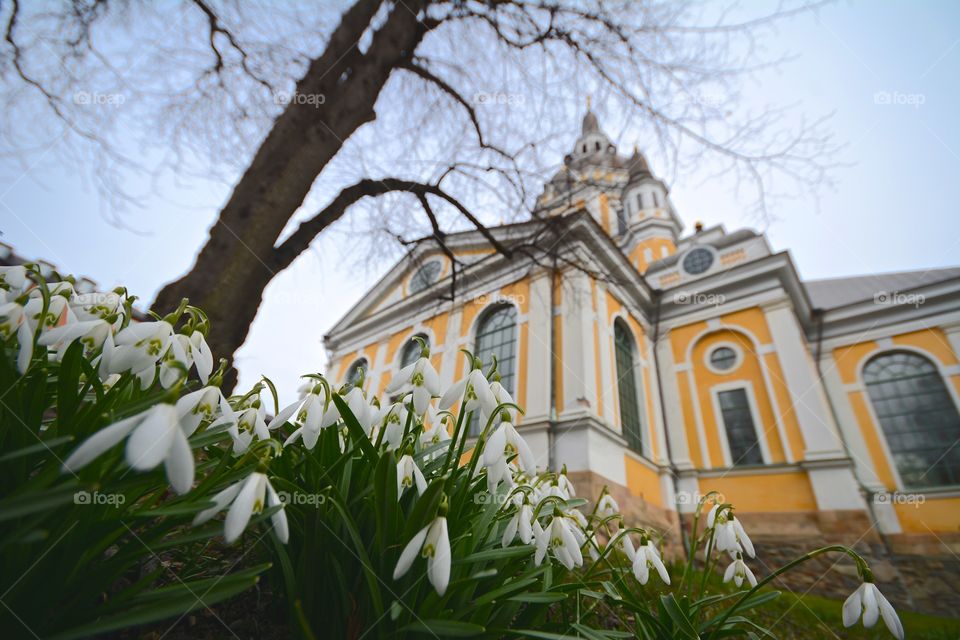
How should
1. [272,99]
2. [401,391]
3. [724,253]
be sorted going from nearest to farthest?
[401,391]
[272,99]
[724,253]

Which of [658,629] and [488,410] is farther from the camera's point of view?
[658,629]

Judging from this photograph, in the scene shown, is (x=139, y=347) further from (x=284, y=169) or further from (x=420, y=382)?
(x=284, y=169)

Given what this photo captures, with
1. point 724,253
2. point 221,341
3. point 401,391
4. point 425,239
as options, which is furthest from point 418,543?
point 724,253

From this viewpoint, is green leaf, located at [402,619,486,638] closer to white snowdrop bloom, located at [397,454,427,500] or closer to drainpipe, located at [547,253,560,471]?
white snowdrop bloom, located at [397,454,427,500]

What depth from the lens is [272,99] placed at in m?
5.02

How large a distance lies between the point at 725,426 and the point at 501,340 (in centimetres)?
612

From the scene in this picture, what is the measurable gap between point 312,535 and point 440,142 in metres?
4.99

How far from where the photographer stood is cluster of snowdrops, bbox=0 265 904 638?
0.90 m

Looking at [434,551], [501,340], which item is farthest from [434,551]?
[501,340]

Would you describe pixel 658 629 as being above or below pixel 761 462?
below

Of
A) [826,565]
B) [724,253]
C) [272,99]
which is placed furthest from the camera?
[724,253]

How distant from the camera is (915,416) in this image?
1064cm

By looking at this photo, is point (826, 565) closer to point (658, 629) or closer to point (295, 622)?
point (658, 629)

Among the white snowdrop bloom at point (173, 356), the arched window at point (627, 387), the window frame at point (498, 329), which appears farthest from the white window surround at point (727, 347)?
the white snowdrop bloom at point (173, 356)
